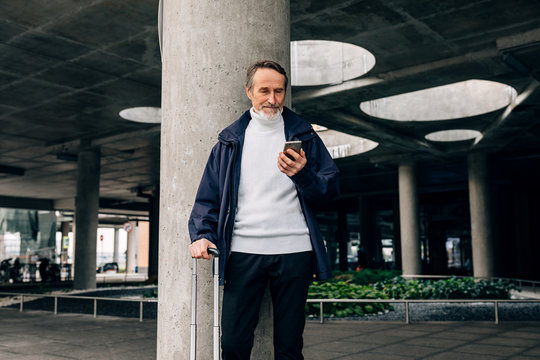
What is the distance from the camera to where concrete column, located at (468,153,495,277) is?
2317 centimetres

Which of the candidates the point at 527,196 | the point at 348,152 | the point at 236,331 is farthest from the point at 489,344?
the point at 527,196

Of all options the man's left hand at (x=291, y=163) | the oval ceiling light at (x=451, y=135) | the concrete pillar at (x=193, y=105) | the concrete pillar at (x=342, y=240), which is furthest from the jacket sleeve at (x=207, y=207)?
the concrete pillar at (x=342, y=240)

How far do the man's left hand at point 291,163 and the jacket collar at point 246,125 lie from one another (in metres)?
0.30

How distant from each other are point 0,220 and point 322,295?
1294 inches

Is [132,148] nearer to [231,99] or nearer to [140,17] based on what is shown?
[140,17]

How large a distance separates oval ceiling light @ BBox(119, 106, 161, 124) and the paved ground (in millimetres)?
10208

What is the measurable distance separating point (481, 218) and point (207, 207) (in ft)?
75.9

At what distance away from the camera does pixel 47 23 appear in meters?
11.3

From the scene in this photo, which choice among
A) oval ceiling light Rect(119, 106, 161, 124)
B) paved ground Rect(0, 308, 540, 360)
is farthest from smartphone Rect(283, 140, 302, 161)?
oval ceiling light Rect(119, 106, 161, 124)

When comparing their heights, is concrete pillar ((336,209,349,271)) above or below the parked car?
above

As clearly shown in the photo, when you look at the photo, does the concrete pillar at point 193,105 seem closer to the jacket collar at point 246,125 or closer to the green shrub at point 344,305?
the jacket collar at point 246,125

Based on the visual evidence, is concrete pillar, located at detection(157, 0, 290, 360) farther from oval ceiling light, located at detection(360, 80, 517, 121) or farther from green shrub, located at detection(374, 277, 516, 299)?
oval ceiling light, located at detection(360, 80, 517, 121)

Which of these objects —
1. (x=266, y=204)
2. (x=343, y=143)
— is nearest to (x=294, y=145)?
(x=266, y=204)

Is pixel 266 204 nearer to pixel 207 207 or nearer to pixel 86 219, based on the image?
pixel 207 207
